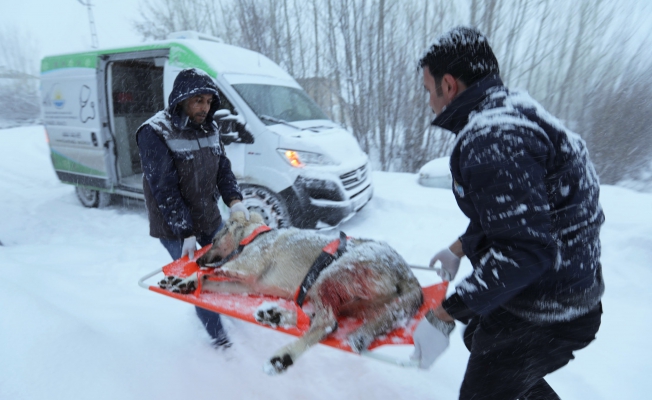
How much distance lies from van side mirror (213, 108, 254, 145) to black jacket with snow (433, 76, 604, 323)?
138 inches

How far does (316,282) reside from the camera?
2.15 metres

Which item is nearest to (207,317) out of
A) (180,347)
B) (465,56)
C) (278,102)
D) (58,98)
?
(180,347)

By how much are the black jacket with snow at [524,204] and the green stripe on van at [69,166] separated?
6.34 m

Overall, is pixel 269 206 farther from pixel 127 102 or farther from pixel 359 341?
pixel 127 102

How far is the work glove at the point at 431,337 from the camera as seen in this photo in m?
1.46

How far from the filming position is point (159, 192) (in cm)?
237

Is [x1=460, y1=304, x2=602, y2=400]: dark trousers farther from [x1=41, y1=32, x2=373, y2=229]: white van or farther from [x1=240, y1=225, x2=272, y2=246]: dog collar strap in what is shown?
[x1=41, y1=32, x2=373, y2=229]: white van

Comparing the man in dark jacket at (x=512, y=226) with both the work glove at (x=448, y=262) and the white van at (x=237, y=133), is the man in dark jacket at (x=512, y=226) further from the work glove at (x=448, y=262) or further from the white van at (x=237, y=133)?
the white van at (x=237, y=133)

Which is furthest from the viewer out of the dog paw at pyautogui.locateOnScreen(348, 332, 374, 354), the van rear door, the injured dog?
the van rear door

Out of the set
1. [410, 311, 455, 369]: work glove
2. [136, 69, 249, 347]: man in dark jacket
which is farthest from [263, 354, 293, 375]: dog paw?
[136, 69, 249, 347]: man in dark jacket

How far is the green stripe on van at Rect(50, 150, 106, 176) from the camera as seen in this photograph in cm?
603

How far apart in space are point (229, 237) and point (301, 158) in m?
1.81

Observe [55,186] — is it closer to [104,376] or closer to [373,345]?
[104,376]

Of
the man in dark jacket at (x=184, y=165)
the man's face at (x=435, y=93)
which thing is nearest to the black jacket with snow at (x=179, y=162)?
the man in dark jacket at (x=184, y=165)
